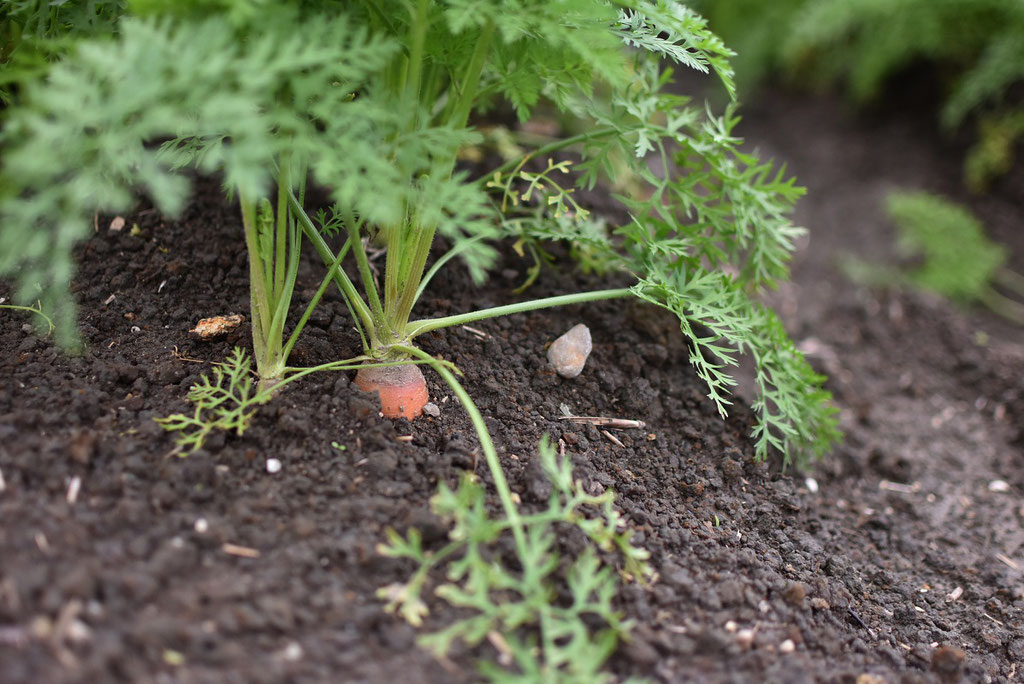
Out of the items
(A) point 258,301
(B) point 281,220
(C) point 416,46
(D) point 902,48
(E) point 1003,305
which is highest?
(C) point 416,46

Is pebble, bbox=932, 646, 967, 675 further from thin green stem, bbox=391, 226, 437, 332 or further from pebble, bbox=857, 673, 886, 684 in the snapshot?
thin green stem, bbox=391, 226, 437, 332

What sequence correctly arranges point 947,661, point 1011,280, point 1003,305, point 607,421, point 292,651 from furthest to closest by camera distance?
1. point 1011,280
2. point 1003,305
3. point 607,421
4. point 947,661
5. point 292,651

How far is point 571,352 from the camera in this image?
194cm

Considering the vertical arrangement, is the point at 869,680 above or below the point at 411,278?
below

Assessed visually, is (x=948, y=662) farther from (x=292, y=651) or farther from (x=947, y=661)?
(x=292, y=651)

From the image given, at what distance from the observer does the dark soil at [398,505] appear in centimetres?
118

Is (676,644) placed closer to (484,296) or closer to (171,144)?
(484,296)

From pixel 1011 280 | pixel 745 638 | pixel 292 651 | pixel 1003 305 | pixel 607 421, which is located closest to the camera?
pixel 292 651

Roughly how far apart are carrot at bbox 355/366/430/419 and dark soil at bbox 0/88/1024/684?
1.6 inches

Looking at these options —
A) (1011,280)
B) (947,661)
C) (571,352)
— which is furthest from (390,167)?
(1011,280)

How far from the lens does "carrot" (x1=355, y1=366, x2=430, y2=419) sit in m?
1.63

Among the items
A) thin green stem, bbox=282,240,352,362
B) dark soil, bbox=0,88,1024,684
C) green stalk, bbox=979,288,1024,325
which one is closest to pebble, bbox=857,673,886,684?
dark soil, bbox=0,88,1024,684

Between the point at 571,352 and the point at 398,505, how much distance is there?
0.68 m

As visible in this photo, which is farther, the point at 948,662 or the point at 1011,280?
the point at 1011,280
